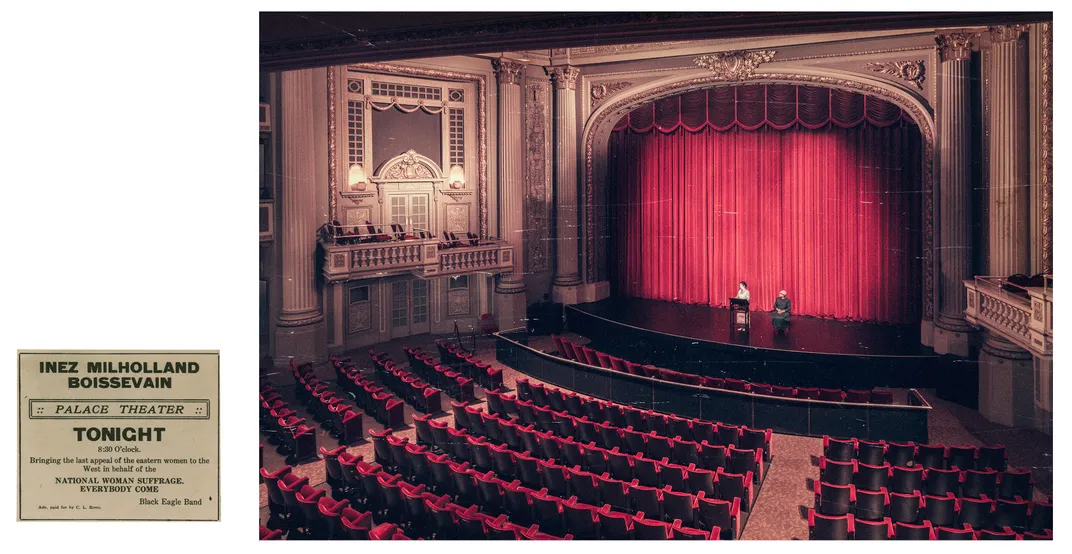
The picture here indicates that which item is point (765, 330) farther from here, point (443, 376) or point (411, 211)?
point (411, 211)

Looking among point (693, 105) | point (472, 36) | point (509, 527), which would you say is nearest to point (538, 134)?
point (693, 105)

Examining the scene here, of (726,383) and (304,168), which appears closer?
(726,383)

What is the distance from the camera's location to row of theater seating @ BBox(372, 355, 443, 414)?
7555mm

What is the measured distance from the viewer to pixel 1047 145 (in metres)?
6.43

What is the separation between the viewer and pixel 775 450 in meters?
6.66

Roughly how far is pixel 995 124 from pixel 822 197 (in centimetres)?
357

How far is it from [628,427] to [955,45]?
518 cm

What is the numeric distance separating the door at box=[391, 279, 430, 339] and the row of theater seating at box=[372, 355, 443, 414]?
1011 millimetres

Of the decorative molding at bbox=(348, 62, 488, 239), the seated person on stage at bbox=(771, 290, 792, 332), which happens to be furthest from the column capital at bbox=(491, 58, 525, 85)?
the seated person on stage at bbox=(771, 290, 792, 332)

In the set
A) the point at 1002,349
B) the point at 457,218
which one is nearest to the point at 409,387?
the point at 457,218

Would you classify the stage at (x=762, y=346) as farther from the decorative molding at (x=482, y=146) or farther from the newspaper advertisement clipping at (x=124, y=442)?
the newspaper advertisement clipping at (x=124, y=442)

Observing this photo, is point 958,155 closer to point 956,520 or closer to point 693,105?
point 693,105

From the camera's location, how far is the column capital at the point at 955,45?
7.89 m

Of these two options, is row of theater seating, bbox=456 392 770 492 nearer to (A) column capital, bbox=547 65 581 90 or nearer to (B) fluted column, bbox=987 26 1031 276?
(B) fluted column, bbox=987 26 1031 276
